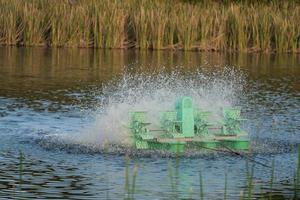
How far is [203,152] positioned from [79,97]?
7024 mm

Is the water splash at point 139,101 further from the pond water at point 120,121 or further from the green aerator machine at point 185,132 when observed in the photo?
the green aerator machine at point 185,132

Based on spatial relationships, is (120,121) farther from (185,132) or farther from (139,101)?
(139,101)

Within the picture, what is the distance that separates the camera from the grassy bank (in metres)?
31.5

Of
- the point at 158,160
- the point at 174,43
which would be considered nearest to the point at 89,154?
the point at 158,160

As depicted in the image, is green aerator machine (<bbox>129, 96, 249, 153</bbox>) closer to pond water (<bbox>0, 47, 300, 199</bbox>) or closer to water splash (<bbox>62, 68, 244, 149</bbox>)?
pond water (<bbox>0, 47, 300, 199</bbox>)

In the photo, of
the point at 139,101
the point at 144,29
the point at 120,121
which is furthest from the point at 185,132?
the point at 144,29

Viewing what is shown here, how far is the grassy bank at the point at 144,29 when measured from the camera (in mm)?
31500

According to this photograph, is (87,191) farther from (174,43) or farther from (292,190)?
(174,43)

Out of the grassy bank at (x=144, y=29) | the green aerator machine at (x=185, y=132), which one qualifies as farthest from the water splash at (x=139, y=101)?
the grassy bank at (x=144, y=29)

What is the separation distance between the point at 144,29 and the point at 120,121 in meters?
16.6

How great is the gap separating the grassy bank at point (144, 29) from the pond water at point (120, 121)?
1.54m

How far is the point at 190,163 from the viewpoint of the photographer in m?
13.1

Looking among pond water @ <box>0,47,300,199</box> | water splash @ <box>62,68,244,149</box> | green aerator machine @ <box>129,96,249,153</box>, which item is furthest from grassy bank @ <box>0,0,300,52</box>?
green aerator machine @ <box>129,96,249,153</box>

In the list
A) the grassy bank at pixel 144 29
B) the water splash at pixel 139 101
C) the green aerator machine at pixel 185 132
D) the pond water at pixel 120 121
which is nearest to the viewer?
the pond water at pixel 120 121
